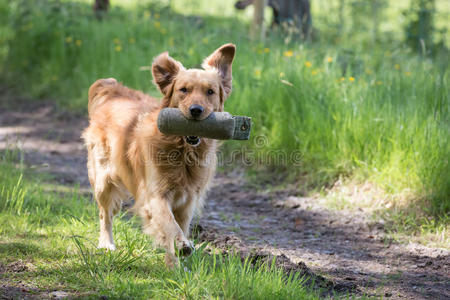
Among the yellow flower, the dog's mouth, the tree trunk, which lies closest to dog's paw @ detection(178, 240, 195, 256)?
the dog's mouth

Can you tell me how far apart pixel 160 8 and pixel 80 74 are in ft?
8.12

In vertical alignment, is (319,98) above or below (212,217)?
above

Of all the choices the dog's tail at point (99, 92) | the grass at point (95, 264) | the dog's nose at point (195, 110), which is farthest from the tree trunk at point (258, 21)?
the dog's nose at point (195, 110)

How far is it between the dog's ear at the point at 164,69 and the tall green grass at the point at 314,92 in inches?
65.8

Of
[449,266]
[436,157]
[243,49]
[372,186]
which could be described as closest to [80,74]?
[243,49]

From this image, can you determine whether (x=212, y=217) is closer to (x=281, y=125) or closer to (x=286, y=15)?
(x=281, y=125)

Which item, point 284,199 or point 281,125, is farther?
point 281,125

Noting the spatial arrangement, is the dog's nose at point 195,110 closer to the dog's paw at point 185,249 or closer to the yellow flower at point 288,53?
Answer: the dog's paw at point 185,249

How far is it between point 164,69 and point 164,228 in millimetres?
1249

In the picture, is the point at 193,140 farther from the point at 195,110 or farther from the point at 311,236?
the point at 311,236

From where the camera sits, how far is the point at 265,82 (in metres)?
6.52

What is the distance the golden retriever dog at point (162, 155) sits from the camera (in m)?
3.68

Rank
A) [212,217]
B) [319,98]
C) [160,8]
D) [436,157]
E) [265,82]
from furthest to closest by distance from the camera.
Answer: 1. [160,8]
2. [265,82]
3. [319,98]
4. [212,217]
5. [436,157]

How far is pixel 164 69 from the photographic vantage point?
404cm
